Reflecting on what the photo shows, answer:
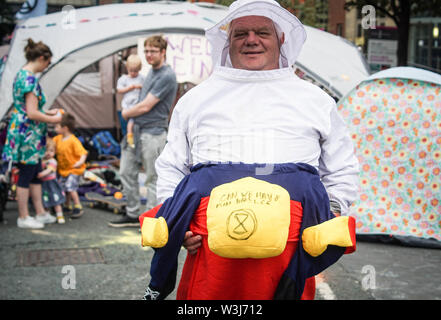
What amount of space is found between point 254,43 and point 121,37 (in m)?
6.01

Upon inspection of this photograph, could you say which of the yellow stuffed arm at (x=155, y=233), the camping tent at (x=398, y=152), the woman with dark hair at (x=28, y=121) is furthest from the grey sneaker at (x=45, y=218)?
the yellow stuffed arm at (x=155, y=233)

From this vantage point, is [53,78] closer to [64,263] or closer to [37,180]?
[37,180]

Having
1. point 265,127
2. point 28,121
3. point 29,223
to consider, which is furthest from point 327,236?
point 29,223

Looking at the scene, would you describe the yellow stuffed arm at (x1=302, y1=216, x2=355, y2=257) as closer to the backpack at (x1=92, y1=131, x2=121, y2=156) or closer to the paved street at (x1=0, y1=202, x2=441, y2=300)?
the paved street at (x1=0, y1=202, x2=441, y2=300)

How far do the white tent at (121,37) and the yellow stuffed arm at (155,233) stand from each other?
5964 millimetres

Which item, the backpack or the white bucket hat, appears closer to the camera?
the white bucket hat

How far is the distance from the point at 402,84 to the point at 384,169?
2.90ft

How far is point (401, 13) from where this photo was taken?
1102cm

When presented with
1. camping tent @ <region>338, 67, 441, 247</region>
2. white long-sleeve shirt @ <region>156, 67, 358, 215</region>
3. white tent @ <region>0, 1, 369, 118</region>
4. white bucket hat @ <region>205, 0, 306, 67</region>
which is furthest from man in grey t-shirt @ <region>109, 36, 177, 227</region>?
white long-sleeve shirt @ <region>156, 67, 358, 215</region>

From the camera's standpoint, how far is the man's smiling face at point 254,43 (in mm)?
2221

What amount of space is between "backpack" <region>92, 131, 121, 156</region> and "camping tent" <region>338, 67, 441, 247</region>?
22.1 ft

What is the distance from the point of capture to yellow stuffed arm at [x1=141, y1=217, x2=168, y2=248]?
80.0 inches

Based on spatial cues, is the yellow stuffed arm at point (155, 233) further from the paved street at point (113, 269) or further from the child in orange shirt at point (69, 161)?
the child in orange shirt at point (69, 161)

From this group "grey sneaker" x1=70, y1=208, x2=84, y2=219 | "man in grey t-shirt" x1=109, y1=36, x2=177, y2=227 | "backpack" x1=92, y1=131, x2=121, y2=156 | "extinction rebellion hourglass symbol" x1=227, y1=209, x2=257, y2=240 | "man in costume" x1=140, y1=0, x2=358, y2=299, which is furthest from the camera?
"backpack" x1=92, y1=131, x2=121, y2=156
